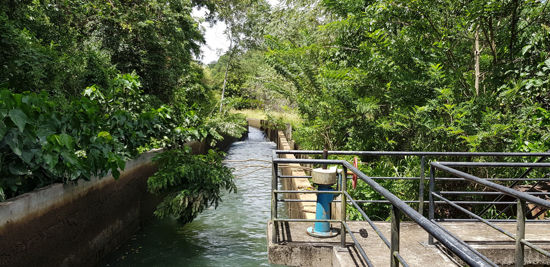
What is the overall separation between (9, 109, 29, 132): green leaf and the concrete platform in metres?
2.92

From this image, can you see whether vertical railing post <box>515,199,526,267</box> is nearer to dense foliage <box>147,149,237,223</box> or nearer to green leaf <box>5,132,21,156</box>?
green leaf <box>5,132,21,156</box>

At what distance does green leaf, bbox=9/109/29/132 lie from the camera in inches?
A: 147

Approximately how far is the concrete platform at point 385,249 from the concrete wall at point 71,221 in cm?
284

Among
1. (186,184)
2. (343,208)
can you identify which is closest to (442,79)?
(343,208)

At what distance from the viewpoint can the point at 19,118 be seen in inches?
150

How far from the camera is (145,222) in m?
8.23

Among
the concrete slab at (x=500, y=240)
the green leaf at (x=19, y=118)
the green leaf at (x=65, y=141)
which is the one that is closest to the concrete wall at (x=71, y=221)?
the green leaf at (x=65, y=141)

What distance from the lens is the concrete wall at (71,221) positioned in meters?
4.02

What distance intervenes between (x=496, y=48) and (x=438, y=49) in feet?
4.46

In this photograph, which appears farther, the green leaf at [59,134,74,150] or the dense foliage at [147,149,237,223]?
the dense foliage at [147,149,237,223]

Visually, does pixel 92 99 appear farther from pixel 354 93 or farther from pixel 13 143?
pixel 354 93

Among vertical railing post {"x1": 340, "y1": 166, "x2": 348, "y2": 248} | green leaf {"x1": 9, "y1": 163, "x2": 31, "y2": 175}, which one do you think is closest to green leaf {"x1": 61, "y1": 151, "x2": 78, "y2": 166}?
green leaf {"x1": 9, "y1": 163, "x2": 31, "y2": 175}

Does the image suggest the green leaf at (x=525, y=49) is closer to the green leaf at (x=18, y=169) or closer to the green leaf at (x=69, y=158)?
the green leaf at (x=69, y=158)

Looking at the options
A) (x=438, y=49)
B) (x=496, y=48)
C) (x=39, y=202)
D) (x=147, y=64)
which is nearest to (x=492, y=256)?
(x=438, y=49)
